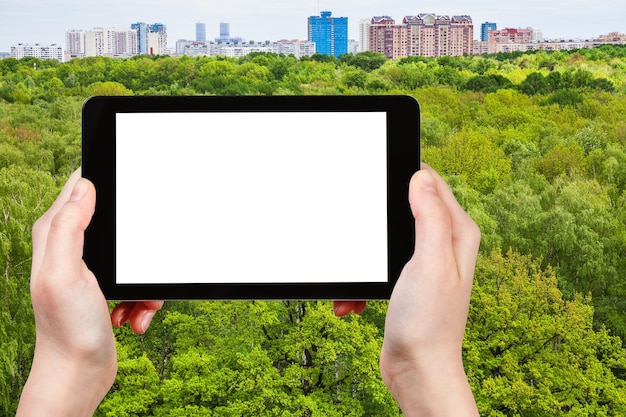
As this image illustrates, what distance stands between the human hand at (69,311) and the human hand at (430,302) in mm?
618

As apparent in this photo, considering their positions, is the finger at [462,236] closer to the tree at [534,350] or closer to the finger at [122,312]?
the finger at [122,312]

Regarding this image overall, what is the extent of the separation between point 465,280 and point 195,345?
69.4ft

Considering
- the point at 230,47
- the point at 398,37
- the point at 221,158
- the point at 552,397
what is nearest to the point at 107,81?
the point at 230,47

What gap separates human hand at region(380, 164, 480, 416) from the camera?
1624 mm

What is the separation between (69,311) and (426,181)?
811 millimetres

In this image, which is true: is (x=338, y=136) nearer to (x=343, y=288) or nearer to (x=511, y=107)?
(x=343, y=288)

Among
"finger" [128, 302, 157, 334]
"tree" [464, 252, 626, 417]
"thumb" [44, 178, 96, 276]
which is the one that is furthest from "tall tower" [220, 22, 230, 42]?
"thumb" [44, 178, 96, 276]

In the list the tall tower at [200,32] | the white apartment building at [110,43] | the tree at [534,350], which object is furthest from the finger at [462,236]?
the tall tower at [200,32]

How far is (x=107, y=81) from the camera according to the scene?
38.7 meters

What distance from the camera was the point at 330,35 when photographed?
149 ft

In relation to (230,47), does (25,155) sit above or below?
below

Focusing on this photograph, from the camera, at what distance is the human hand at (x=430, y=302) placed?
1.62 meters

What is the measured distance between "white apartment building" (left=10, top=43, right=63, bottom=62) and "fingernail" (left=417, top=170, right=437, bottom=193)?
144 ft

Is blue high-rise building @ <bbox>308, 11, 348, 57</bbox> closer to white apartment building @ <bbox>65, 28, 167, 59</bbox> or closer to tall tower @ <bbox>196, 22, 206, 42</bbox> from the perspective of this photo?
A: tall tower @ <bbox>196, 22, 206, 42</bbox>
